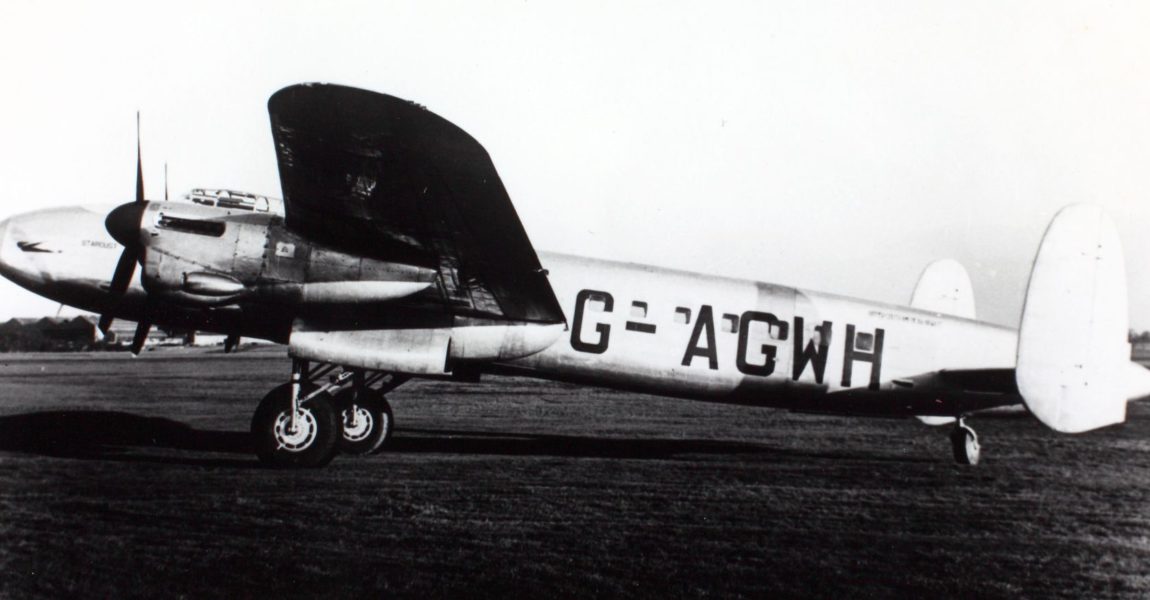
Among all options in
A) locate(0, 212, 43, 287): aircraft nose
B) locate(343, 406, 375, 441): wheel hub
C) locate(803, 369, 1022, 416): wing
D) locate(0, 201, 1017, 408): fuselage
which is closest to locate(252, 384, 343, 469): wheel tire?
locate(0, 201, 1017, 408): fuselage

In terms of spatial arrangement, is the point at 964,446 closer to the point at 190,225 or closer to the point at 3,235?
the point at 190,225

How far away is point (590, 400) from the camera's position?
19047mm

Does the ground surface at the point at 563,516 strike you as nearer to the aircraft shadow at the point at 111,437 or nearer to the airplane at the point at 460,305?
the aircraft shadow at the point at 111,437

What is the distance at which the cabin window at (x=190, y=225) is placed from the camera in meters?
8.23

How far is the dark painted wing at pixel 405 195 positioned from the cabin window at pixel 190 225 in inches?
32.5

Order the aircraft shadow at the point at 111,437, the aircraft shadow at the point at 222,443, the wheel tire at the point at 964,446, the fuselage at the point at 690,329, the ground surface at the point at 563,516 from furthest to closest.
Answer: the wheel tire at the point at 964,446 → the aircraft shadow at the point at 222,443 → the aircraft shadow at the point at 111,437 → the fuselage at the point at 690,329 → the ground surface at the point at 563,516

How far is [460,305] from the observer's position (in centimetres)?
857

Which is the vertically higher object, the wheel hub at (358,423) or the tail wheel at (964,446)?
the tail wheel at (964,446)

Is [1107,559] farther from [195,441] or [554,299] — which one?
[195,441]

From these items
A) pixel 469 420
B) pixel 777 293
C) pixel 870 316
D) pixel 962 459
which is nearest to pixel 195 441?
pixel 469 420

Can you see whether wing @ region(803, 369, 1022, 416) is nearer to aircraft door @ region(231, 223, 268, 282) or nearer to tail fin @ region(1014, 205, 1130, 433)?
tail fin @ region(1014, 205, 1130, 433)

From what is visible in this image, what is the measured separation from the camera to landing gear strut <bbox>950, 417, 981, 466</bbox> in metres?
9.96

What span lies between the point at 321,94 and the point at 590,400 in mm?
13857

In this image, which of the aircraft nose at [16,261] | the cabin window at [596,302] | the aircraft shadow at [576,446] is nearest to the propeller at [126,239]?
the aircraft nose at [16,261]
